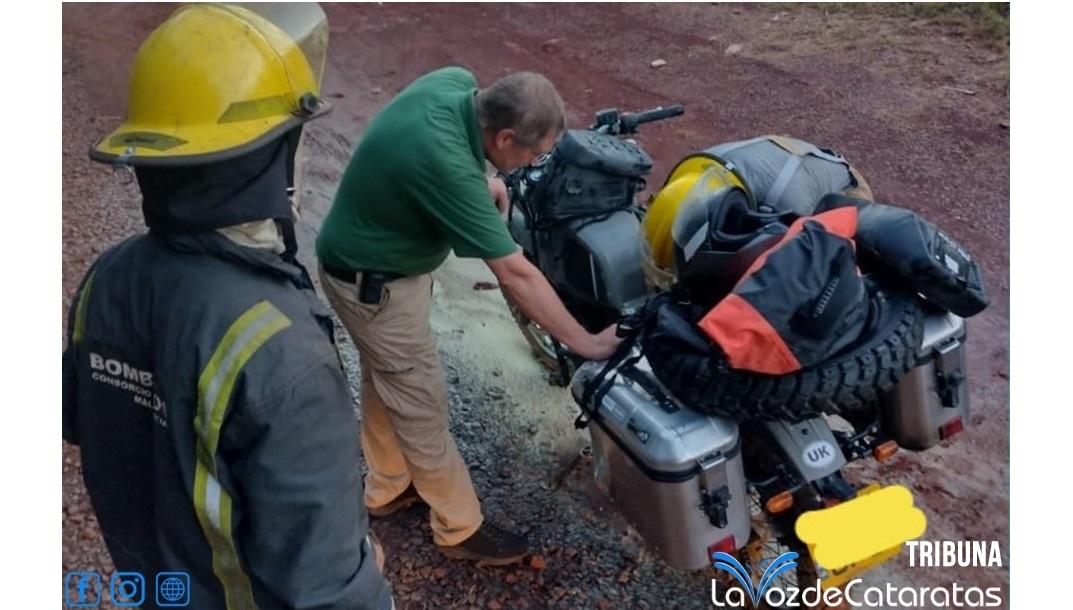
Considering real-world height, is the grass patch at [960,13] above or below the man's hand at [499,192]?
below

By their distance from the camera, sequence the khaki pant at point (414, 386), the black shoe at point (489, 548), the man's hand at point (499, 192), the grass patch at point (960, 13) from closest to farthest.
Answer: the khaki pant at point (414, 386)
the black shoe at point (489, 548)
the man's hand at point (499, 192)
the grass patch at point (960, 13)

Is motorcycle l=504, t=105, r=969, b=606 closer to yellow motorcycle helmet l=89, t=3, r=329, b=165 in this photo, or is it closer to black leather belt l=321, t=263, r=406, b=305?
black leather belt l=321, t=263, r=406, b=305

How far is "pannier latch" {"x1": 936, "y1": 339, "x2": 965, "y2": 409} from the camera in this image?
2732 mm

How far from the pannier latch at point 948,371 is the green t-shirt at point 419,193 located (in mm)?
1287

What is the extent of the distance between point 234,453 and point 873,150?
6028 mm

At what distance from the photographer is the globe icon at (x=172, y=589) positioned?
Result: 199 cm

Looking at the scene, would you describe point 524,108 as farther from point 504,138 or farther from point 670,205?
point 670,205

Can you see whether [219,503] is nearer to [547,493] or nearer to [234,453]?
[234,453]

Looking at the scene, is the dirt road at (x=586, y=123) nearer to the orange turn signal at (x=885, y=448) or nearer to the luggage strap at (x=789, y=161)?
the orange turn signal at (x=885, y=448)

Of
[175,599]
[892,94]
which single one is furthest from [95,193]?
[892,94]

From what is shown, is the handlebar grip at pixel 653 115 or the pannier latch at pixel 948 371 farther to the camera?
the handlebar grip at pixel 653 115

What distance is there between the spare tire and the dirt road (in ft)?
3.72

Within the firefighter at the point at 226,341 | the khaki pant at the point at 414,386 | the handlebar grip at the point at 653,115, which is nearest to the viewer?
the firefighter at the point at 226,341

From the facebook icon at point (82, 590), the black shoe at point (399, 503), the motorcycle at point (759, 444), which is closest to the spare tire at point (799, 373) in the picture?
the motorcycle at point (759, 444)
